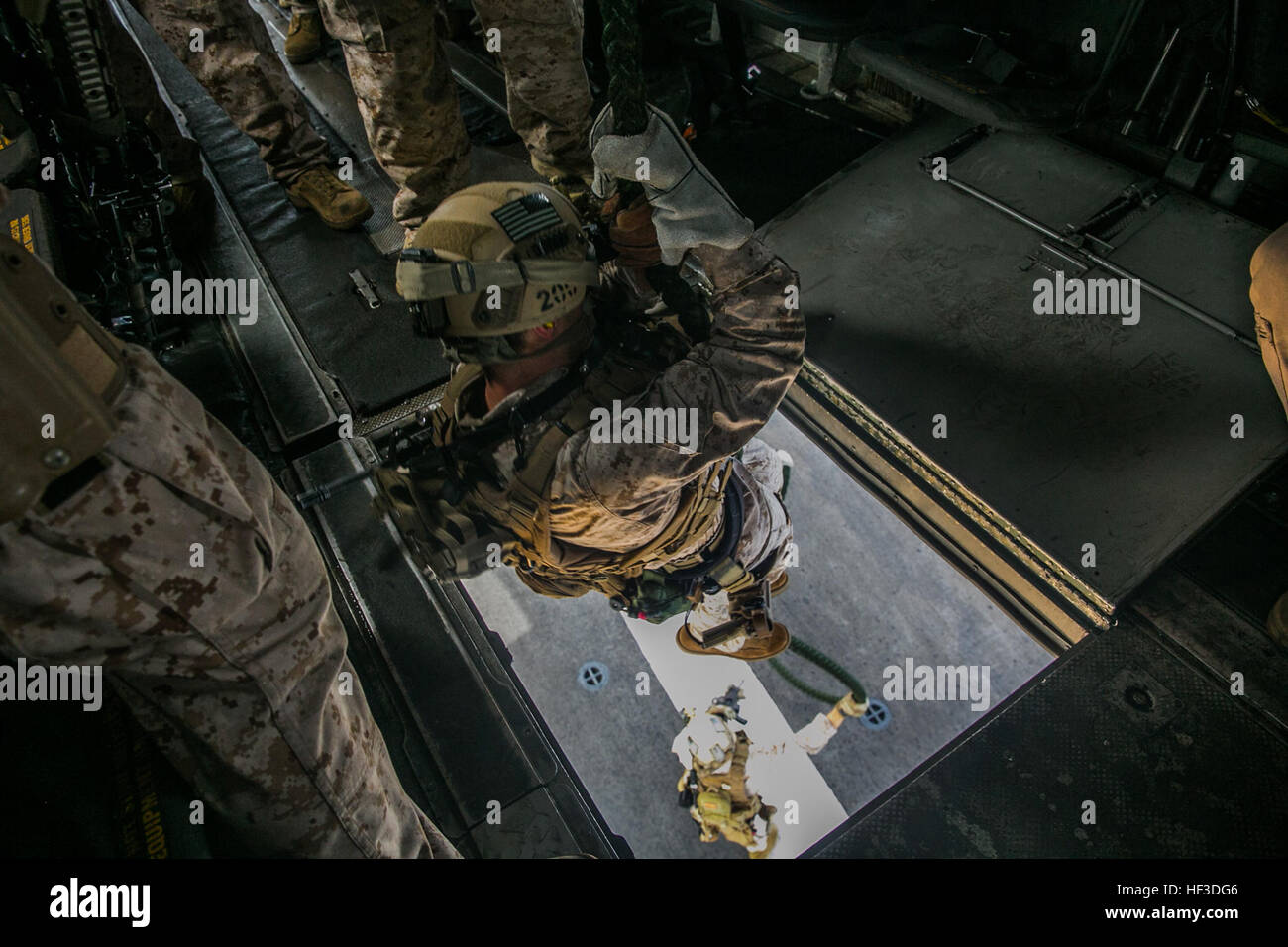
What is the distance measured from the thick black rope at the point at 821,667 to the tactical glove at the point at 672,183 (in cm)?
231

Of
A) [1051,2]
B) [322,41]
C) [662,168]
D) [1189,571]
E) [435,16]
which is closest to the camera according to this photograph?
[662,168]

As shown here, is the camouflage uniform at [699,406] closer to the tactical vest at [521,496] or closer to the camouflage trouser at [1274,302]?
the tactical vest at [521,496]

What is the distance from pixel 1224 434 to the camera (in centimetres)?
→ 268

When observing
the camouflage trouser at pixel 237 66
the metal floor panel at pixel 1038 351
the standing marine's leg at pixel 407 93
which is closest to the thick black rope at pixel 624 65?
the standing marine's leg at pixel 407 93

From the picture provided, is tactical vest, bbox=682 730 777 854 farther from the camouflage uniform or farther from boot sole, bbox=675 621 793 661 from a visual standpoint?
the camouflage uniform

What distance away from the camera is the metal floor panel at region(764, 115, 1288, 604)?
261 cm

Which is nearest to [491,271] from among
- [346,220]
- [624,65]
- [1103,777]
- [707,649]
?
[624,65]

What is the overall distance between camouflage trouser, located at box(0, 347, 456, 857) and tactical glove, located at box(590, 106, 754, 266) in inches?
45.6

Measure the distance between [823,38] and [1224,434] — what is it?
2687 millimetres

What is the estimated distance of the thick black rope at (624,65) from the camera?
137cm

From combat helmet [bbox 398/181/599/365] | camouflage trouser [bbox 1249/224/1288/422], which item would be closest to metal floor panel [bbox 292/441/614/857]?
combat helmet [bbox 398/181/599/365]

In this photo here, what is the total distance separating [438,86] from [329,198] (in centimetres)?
96
